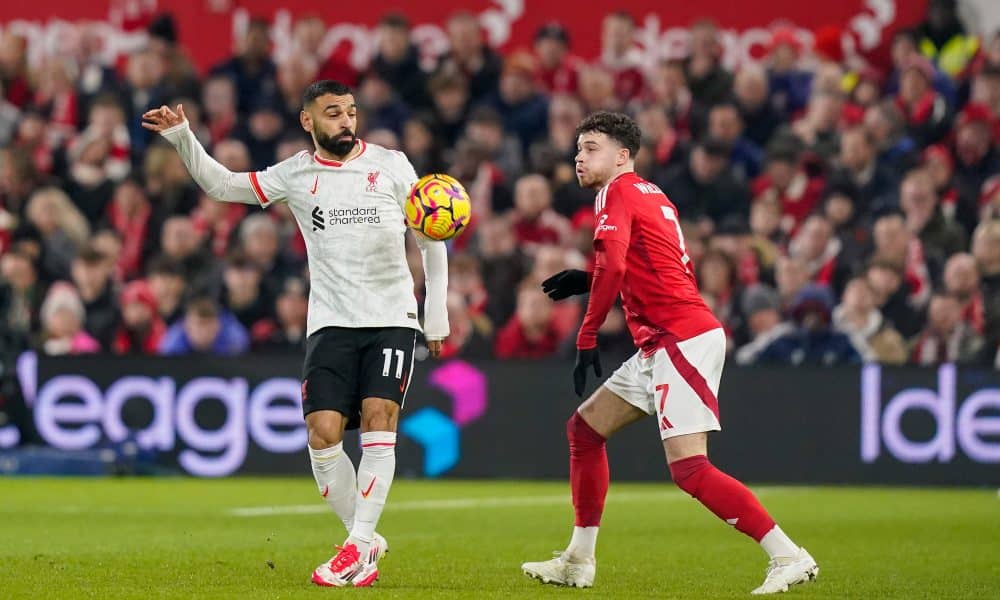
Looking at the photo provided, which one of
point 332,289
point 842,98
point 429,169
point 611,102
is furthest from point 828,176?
point 332,289

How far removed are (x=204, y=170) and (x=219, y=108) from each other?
10.5 meters

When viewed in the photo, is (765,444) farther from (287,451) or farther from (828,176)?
(287,451)

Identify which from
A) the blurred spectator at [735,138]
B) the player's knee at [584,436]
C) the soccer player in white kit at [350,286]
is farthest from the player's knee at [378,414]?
the blurred spectator at [735,138]

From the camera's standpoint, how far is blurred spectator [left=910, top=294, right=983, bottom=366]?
15.4 meters

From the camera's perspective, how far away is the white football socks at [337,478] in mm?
8477

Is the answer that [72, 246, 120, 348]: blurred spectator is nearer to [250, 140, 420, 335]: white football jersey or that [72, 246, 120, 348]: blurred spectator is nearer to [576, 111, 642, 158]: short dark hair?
[250, 140, 420, 335]: white football jersey

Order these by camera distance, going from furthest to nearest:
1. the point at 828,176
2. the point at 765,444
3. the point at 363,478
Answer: the point at 828,176 < the point at 765,444 < the point at 363,478

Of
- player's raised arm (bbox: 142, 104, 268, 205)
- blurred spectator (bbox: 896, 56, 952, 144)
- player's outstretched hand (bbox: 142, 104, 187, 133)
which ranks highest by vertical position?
blurred spectator (bbox: 896, 56, 952, 144)

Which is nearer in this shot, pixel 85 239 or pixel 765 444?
pixel 765 444

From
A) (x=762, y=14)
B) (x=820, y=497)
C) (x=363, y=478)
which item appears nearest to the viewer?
(x=363, y=478)

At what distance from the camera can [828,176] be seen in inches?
674

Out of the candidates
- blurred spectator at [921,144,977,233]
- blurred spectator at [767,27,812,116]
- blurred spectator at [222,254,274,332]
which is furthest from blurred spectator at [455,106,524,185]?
blurred spectator at [921,144,977,233]

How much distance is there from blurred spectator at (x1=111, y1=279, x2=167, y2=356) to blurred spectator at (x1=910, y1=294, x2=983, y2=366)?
23.4ft

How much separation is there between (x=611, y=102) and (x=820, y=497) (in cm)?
558
